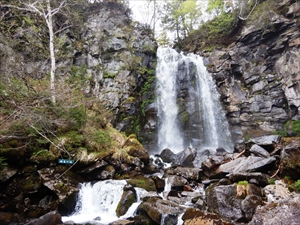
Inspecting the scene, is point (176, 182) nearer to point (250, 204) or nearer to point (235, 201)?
point (235, 201)

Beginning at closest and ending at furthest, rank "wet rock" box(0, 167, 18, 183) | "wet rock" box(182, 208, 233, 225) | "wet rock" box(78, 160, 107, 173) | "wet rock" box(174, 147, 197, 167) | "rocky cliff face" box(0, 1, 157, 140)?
"wet rock" box(182, 208, 233, 225) < "wet rock" box(0, 167, 18, 183) < "wet rock" box(78, 160, 107, 173) < "wet rock" box(174, 147, 197, 167) < "rocky cliff face" box(0, 1, 157, 140)

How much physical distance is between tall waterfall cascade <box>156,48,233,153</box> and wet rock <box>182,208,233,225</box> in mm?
9837

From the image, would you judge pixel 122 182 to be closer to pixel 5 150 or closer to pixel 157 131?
pixel 5 150

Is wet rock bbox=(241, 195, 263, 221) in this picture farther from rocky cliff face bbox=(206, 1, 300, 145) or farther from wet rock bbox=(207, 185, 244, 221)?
rocky cliff face bbox=(206, 1, 300, 145)

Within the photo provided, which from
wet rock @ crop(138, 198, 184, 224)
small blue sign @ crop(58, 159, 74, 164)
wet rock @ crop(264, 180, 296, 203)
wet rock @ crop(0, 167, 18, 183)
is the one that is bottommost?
wet rock @ crop(138, 198, 184, 224)

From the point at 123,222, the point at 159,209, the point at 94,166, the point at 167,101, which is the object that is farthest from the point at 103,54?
the point at 159,209

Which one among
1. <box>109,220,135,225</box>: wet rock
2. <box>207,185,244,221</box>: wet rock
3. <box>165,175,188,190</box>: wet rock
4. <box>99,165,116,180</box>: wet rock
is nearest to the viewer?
<box>207,185,244,221</box>: wet rock

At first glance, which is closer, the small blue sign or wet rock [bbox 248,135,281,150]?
the small blue sign

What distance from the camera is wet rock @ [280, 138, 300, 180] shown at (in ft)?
18.9

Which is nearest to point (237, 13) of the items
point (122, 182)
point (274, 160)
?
point (274, 160)

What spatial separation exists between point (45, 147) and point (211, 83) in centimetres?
1461

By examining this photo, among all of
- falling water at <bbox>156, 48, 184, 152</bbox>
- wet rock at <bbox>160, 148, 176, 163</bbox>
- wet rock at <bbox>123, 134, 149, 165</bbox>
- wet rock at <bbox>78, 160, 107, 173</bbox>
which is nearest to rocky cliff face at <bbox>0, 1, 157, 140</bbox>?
falling water at <bbox>156, 48, 184, 152</bbox>

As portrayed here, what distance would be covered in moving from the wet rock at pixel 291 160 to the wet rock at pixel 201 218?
2.92 meters

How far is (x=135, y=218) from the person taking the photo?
5676mm
